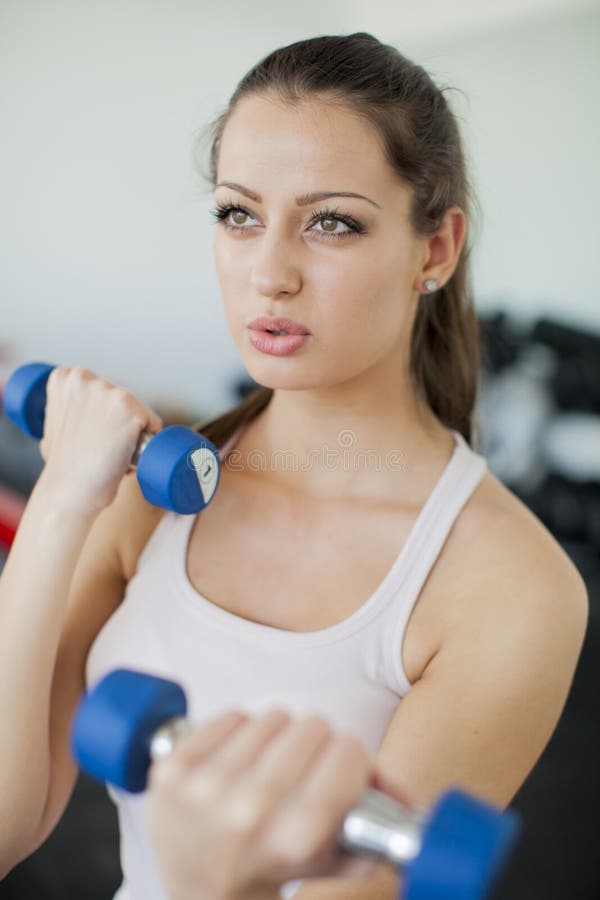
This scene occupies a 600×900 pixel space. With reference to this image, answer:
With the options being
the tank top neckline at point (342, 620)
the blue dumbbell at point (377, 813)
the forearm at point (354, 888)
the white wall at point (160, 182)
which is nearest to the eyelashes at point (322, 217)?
the tank top neckline at point (342, 620)

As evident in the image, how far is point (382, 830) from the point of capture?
1.39ft

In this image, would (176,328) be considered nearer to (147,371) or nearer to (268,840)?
(147,371)

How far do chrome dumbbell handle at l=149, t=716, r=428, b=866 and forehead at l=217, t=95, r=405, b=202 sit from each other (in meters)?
0.62

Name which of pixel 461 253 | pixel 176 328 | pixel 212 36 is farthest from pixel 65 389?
pixel 176 328

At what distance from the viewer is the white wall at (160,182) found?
258 centimetres

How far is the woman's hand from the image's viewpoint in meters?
0.42

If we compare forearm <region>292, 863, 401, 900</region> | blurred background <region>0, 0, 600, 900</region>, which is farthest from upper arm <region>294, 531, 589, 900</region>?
blurred background <region>0, 0, 600, 900</region>

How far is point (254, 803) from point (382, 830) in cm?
7

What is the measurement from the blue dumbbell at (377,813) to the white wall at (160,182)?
1982 millimetres

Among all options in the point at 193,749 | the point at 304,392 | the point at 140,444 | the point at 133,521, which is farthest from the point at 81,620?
the point at 193,749

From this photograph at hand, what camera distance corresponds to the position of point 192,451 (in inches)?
34.9

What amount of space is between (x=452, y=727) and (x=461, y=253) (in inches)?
25.0

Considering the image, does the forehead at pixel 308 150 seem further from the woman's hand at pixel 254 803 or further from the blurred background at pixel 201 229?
the blurred background at pixel 201 229

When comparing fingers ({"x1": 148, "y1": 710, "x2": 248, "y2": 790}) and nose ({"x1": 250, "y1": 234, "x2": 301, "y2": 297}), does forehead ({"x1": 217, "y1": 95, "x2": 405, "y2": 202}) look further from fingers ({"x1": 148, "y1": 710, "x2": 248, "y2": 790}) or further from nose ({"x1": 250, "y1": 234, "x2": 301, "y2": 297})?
fingers ({"x1": 148, "y1": 710, "x2": 248, "y2": 790})
